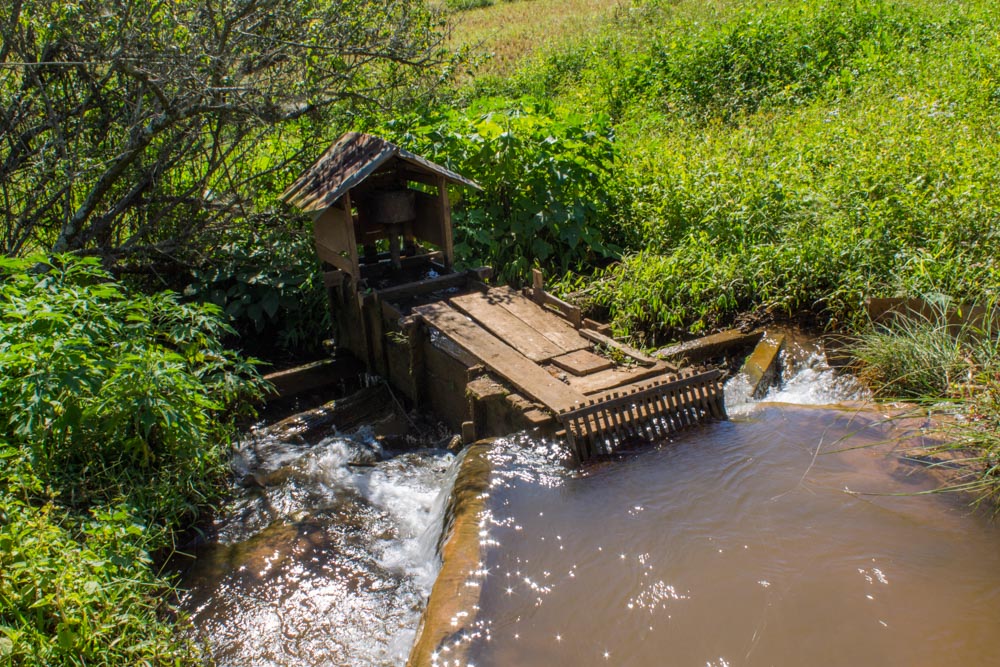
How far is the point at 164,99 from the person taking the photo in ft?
21.4

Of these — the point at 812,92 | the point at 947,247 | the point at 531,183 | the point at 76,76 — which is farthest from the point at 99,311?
the point at 812,92

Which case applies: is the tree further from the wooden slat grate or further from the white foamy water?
the white foamy water

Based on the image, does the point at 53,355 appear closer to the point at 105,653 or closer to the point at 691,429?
the point at 105,653

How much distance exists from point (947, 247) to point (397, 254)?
5.06 meters

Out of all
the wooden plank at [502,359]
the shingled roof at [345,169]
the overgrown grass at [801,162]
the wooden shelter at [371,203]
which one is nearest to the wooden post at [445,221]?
the wooden shelter at [371,203]

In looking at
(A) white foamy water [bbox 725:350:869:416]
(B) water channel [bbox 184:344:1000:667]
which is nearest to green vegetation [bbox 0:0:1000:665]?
(A) white foamy water [bbox 725:350:869:416]

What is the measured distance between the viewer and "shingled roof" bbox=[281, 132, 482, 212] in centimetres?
675

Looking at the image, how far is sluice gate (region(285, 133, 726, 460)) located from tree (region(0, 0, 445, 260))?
109 centimetres

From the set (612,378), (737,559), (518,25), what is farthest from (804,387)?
(518,25)

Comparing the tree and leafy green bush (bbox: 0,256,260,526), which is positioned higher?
the tree

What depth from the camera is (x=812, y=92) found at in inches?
517

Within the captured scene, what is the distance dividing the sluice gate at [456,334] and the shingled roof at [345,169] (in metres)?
0.02

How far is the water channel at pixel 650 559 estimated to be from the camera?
3.80 m

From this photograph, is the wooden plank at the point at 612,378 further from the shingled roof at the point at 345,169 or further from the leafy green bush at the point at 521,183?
the leafy green bush at the point at 521,183
